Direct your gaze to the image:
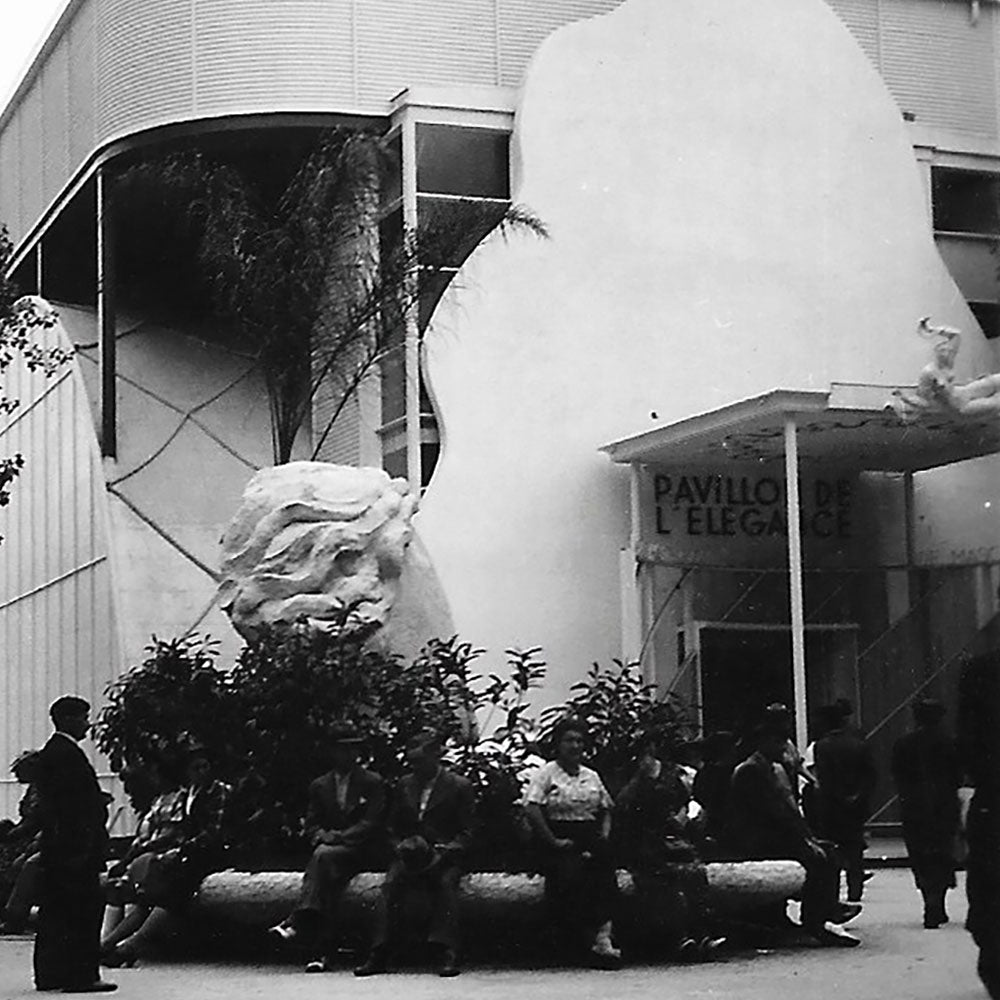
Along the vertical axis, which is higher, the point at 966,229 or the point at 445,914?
the point at 966,229

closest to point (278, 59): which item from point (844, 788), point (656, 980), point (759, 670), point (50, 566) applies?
point (50, 566)

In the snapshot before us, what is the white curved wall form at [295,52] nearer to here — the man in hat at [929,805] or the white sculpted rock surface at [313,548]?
the white sculpted rock surface at [313,548]

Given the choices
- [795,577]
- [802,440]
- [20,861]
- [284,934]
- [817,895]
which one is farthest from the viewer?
[802,440]

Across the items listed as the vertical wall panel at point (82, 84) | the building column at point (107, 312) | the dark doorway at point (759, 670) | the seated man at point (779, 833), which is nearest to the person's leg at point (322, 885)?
the seated man at point (779, 833)

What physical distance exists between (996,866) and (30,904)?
8638 millimetres

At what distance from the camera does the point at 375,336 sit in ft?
78.3

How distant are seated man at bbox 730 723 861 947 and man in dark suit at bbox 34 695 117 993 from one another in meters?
3.77

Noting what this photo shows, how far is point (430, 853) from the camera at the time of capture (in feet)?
38.3

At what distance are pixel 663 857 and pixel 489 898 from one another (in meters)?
1.00

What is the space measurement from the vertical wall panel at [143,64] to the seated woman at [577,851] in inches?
631

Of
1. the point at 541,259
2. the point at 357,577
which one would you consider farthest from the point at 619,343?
the point at 357,577

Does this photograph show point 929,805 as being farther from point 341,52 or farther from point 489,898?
point 341,52

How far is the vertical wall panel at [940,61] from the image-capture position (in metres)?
28.4

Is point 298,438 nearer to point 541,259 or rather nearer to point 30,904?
point 541,259
